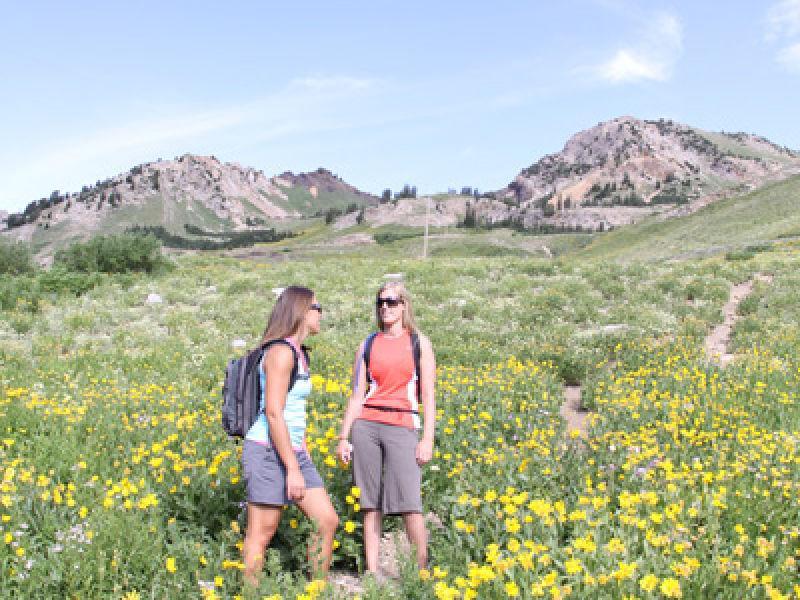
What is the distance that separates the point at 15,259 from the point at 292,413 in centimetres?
2678

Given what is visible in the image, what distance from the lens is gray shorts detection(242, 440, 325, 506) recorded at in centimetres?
436

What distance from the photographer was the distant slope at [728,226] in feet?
145

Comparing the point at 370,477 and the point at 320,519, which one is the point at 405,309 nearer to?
the point at 370,477

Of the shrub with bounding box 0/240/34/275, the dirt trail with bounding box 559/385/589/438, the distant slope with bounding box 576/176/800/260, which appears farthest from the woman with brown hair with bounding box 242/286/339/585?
the distant slope with bounding box 576/176/800/260

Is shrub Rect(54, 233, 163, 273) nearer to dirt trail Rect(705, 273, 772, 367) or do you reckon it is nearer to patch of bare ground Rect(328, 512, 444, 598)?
dirt trail Rect(705, 273, 772, 367)

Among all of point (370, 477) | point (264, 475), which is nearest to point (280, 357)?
point (264, 475)

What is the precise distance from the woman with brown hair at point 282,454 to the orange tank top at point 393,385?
73 centimetres

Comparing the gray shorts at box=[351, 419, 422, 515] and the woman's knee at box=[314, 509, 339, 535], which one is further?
the gray shorts at box=[351, 419, 422, 515]

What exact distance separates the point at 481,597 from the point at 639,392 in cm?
562

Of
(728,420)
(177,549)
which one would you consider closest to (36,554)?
(177,549)

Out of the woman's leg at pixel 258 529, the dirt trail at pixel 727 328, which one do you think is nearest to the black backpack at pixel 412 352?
the woman's leg at pixel 258 529

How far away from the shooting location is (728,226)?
2184 inches

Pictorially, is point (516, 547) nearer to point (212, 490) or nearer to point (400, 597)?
point (400, 597)

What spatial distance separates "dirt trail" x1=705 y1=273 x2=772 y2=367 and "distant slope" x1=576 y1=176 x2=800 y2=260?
70.1ft
